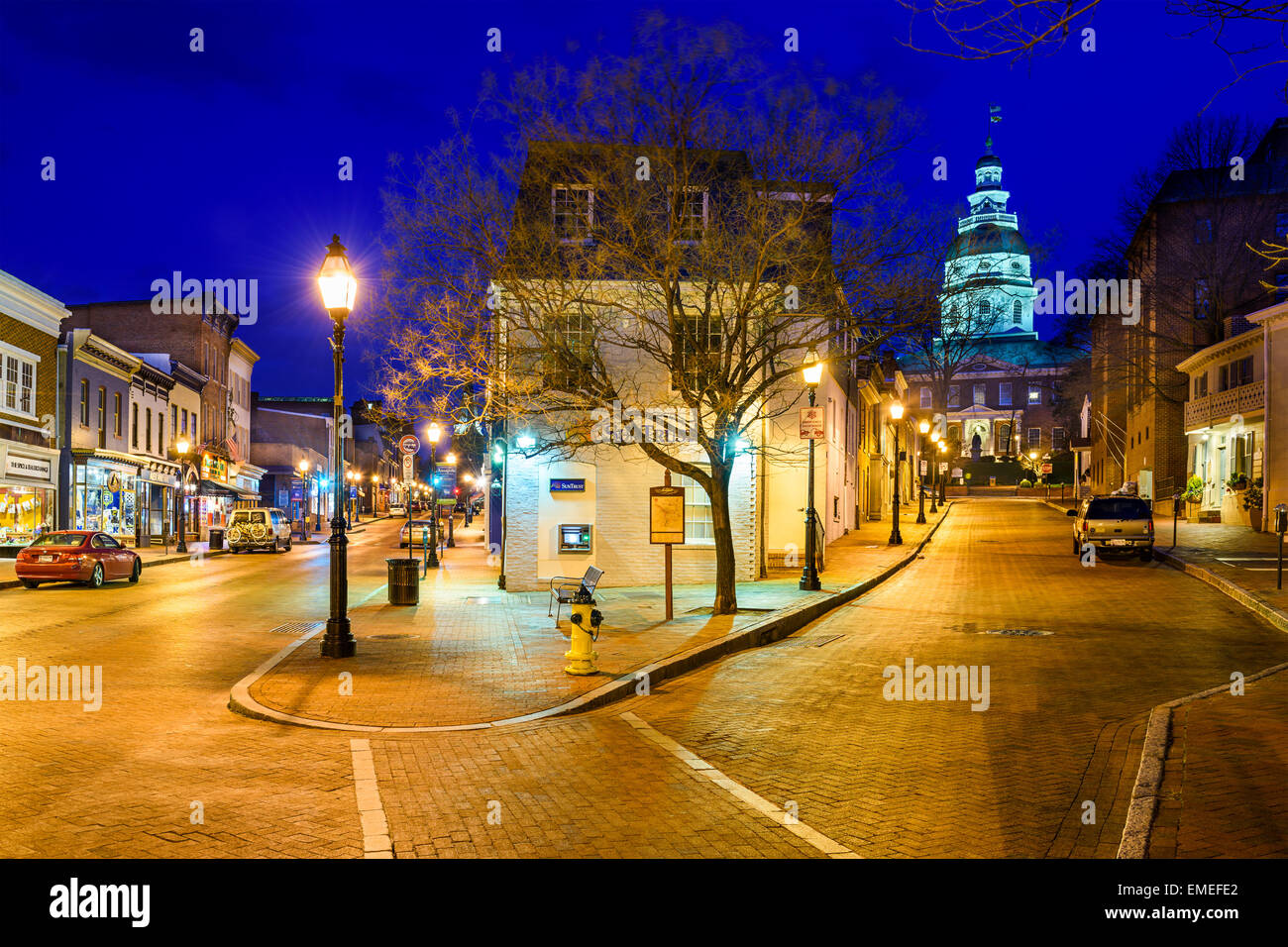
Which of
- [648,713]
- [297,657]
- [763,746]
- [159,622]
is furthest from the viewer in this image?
[159,622]

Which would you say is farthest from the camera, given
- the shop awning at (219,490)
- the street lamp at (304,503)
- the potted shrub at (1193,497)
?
the street lamp at (304,503)

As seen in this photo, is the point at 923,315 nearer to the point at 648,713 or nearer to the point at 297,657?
the point at 648,713

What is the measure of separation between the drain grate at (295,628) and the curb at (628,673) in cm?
28

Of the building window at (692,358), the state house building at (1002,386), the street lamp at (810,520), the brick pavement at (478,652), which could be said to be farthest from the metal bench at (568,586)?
the state house building at (1002,386)

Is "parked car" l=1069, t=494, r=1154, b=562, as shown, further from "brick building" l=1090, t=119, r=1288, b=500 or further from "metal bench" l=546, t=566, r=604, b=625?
"brick building" l=1090, t=119, r=1288, b=500

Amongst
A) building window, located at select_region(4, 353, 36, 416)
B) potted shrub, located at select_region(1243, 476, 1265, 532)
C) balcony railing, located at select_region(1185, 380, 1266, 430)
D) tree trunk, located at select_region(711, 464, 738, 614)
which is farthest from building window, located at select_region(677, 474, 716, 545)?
balcony railing, located at select_region(1185, 380, 1266, 430)

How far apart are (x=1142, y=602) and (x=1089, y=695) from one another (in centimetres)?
931

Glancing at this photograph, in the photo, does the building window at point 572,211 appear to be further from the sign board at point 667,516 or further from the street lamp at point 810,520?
the street lamp at point 810,520

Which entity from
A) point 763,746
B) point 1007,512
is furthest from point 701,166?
point 1007,512

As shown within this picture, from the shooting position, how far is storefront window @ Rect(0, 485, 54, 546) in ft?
108

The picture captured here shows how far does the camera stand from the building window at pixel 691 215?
16875mm

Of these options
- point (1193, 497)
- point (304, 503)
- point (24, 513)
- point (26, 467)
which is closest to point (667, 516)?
point (26, 467)

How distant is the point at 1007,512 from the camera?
54.6 m

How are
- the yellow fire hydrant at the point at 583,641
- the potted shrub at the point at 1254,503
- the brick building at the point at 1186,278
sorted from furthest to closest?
the brick building at the point at 1186,278 → the potted shrub at the point at 1254,503 → the yellow fire hydrant at the point at 583,641
